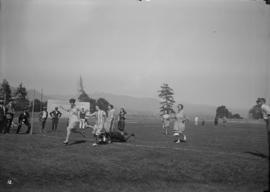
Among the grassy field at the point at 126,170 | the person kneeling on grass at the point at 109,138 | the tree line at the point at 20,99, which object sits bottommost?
the grassy field at the point at 126,170

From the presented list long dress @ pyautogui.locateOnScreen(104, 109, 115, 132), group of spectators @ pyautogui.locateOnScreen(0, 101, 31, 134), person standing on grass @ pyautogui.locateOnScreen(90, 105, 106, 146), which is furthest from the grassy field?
group of spectators @ pyautogui.locateOnScreen(0, 101, 31, 134)

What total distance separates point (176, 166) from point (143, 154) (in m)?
1.81

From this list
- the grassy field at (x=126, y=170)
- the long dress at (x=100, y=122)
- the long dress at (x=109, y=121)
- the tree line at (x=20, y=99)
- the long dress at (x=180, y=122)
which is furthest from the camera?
the long dress at (x=180, y=122)

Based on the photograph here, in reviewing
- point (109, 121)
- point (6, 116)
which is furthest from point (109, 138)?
point (6, 116)

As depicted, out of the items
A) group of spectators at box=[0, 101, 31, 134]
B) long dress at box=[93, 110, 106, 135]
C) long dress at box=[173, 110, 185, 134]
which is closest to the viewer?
long dress at box=[93, 110, 106, 135]

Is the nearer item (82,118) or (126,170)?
(126,170)

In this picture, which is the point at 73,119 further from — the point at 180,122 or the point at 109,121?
the point at 180,122

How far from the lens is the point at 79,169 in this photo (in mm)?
9547

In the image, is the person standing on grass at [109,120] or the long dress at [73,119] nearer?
the long dress at [73,119]

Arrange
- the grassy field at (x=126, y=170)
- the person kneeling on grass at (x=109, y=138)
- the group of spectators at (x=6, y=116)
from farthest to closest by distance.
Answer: the group of spectators at (x=6, y=116) → the person kneeling on grass at (x=109, y=138) → the grassy field at (x=126, y=170)

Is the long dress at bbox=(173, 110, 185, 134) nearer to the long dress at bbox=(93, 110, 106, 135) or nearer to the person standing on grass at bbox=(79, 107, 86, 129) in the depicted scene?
the long dress at bbox=(93, 110, 106, 135)

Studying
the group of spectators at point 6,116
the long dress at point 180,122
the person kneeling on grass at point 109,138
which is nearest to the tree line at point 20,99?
the group of spectators at point 6,116

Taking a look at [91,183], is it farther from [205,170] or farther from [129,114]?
[129,114]

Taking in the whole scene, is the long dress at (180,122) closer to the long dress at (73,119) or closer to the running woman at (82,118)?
the long dress at (73,119)
